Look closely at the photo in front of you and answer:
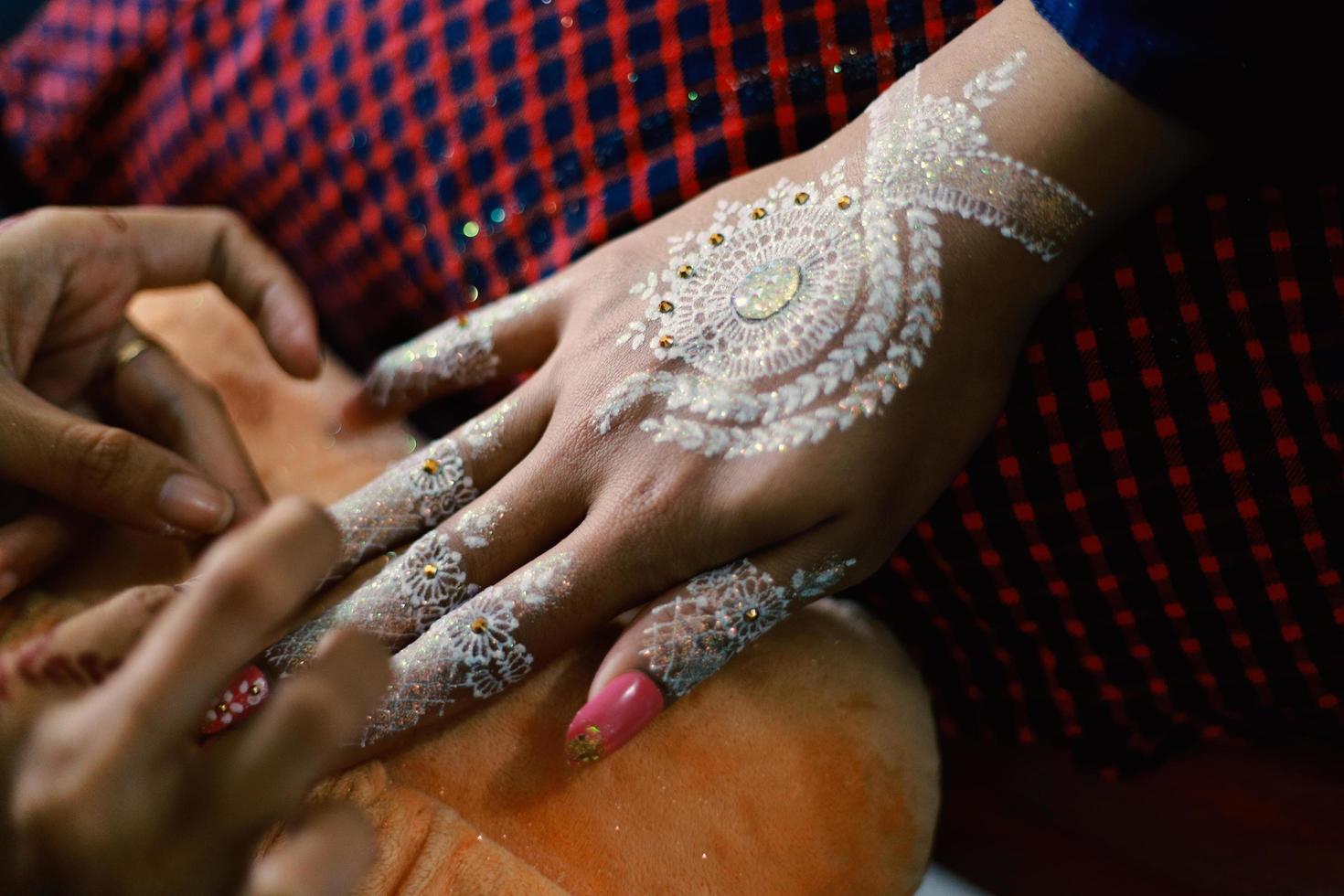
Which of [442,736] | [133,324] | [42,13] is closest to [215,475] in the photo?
[133,324]

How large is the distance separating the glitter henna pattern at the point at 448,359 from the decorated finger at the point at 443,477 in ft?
0.29

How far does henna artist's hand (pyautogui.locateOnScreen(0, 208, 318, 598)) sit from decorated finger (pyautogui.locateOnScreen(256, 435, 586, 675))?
0.17 metres

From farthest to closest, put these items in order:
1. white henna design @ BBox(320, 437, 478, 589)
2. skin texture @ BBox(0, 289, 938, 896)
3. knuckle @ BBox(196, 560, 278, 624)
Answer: white henna design @ BBox(320, 437, 478, 589) < skin texture @ BBox(0, 289, 938, 896) < knuckle @ BBox(196, 560, 278, 624)

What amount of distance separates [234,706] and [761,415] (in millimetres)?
449

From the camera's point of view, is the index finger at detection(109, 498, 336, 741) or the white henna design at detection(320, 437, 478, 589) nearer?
the index finger at detection(109, 498, 336, 741)

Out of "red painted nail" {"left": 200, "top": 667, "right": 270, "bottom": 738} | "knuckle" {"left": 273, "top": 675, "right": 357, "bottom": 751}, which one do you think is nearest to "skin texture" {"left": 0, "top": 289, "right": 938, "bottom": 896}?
"red painted nail" {"left": 200, "top": 667, "right": 270, "bottom": 738}

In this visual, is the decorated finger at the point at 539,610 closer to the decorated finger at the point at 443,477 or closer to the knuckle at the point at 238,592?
the decorated finger at the point at 443,477

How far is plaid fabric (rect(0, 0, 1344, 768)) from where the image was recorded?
667 millimetres

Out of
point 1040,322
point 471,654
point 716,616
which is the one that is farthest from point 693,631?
point 1040,322

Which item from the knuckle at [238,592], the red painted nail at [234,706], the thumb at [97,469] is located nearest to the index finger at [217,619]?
the knuckle at [238,592]

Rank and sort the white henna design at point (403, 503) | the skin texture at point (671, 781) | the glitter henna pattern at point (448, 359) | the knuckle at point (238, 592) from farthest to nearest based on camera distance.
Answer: the glitter henna pattern at point (448, 359), the white henna design at point (403, 503), the skin texture at point (671, 781), the knuckle at point (238, 592)

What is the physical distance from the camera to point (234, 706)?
0.63 metres

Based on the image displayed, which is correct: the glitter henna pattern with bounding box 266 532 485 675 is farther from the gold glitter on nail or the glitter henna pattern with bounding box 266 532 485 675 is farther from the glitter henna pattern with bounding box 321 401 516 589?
the gold glitter on nail

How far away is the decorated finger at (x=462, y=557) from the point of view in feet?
2.27
